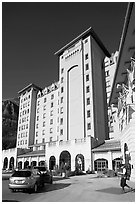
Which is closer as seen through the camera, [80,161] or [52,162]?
[80,161]

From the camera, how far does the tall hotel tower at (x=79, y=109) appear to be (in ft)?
135

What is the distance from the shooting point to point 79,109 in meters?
48.3

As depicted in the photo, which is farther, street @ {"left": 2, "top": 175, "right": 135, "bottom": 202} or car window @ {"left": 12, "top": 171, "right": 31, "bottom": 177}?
car window @ {"left": 12, "top": 171, "right": 31, "bottom": 177}

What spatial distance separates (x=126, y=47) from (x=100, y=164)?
81.8ft

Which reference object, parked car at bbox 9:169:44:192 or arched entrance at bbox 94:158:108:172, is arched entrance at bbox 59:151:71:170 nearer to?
arched entrance at bbox 94:158:108:172

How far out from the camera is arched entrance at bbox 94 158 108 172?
120ft

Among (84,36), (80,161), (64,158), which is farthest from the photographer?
(84,36)

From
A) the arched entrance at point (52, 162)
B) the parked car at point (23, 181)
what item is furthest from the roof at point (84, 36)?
the parked car at point (23, 181)

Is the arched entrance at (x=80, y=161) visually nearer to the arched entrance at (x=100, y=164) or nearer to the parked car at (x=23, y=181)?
the arched entrance at (x=100, y=164)

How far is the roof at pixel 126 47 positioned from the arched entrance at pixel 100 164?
609 inches

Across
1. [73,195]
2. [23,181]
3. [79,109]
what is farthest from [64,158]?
[73,195]

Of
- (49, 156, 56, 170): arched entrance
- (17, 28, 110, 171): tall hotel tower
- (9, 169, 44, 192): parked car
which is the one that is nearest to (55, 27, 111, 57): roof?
(17, 28, 110, 171): tall hotel tower

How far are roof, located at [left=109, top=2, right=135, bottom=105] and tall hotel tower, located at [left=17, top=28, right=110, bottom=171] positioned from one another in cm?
1726

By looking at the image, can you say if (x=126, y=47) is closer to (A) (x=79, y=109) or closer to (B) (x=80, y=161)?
(B) (x=80, y=161)
